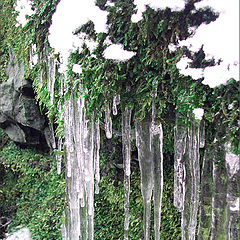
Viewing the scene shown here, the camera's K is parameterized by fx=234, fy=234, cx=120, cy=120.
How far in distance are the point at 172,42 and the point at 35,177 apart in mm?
3843

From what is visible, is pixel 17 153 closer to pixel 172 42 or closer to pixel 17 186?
pixel 17 186

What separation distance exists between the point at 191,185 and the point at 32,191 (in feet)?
11.7

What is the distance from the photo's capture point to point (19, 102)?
13.3 feet

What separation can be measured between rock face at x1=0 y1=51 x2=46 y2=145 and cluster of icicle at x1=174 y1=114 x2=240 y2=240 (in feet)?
9.97

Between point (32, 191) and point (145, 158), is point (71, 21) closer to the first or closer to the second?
point (145, 158)

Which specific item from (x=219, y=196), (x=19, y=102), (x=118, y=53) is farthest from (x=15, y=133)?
(x=219, y=196)

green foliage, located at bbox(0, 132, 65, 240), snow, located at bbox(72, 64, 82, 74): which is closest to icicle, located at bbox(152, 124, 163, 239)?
snow, located at bbox(72, 64, 82, 74)

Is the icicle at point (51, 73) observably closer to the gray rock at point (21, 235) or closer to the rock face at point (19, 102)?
the rock face at point (19, 102)

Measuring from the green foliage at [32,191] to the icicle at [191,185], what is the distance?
7.99 feet

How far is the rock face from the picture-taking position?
13.0 ft

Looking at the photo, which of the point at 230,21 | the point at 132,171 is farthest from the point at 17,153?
the point at 230,21

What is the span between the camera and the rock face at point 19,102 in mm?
3957

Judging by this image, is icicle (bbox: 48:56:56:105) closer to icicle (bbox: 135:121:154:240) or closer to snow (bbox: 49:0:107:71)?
snow (bbox: 49:0:107:71)

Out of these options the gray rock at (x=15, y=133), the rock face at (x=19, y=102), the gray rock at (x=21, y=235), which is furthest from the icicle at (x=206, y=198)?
the gray rock at (x=15, y=133)
